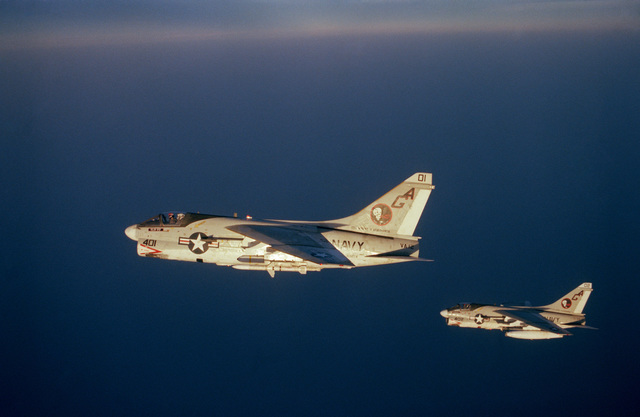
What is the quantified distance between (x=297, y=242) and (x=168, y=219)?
7903mm

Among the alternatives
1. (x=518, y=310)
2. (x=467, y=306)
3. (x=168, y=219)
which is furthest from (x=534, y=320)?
(x=168, y=219)

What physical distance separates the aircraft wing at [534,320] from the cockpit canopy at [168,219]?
1870 cm

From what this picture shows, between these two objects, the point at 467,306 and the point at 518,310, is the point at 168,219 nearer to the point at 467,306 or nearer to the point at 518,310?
the point at 467,306

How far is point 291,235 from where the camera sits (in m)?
30.3

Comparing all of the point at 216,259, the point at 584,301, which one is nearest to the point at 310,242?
the point at 216,259

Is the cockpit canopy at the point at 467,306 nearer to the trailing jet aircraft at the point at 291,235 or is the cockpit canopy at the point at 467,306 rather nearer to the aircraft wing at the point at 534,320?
the aircraft wing at the point at 534,320

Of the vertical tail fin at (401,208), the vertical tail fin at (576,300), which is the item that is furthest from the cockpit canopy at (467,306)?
the vertical tail fin at (401,208)

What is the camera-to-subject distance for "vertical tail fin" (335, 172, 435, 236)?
3166cm

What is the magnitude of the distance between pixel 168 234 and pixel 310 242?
26.5ft

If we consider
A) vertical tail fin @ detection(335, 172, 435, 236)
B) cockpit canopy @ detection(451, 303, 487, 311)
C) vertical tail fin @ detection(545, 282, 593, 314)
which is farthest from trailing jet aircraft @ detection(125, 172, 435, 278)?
vertical tail fin @ detection(545, 282, 593, 314)

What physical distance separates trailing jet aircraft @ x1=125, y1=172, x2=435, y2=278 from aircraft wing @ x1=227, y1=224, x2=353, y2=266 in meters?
0.05

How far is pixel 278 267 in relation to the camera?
30.9 m

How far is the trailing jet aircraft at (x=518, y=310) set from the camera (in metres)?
34.3

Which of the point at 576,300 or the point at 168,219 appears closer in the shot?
the point at 168,219
